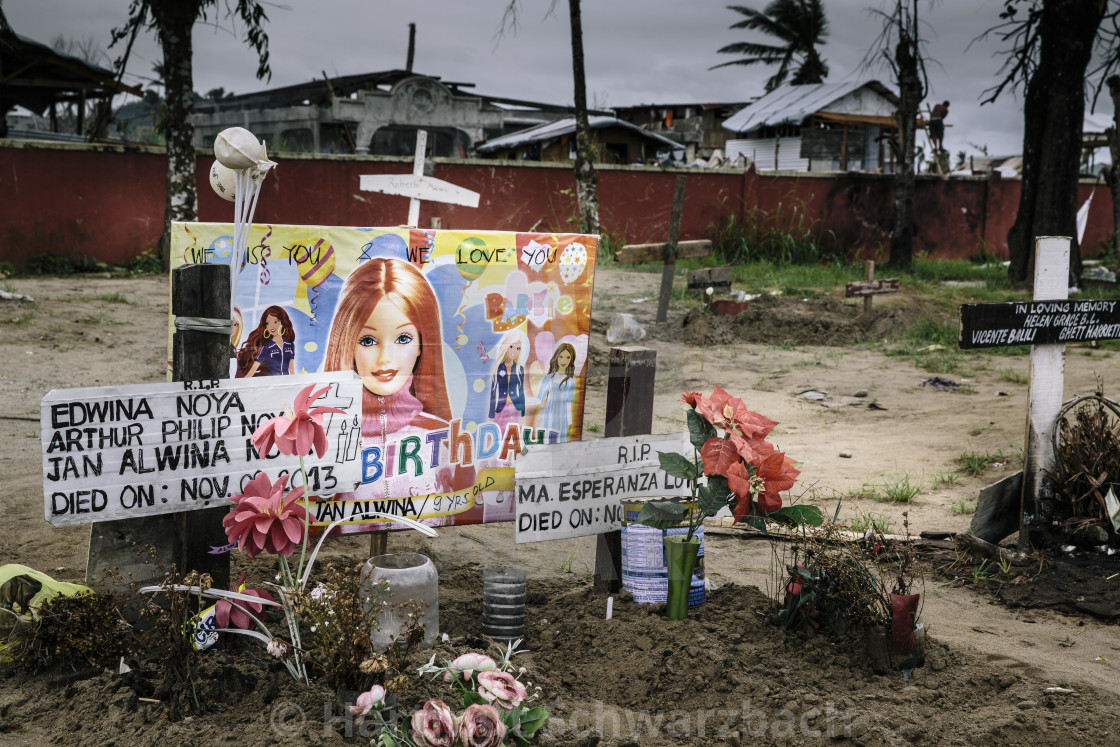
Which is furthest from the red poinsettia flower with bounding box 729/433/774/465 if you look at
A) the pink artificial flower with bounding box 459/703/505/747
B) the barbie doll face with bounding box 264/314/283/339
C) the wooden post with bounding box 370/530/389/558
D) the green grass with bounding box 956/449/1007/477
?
the green grass with bounding box 956/449/1007/477

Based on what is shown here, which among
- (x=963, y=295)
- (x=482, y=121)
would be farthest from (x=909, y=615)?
(x=482, y=121)

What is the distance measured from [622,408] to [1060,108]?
13813mm

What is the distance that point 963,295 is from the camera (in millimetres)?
14781

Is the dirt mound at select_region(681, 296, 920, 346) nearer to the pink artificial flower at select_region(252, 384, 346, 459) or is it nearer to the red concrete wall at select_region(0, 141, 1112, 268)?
the red concrete wall at select_region(0, 141, 1112, 268)

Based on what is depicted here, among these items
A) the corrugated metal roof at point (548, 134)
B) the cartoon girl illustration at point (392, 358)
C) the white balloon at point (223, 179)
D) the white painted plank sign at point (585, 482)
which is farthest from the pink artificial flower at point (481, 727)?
the corrugated metal roof at point (548, 134)

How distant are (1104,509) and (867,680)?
2.06m

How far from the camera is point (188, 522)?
2.71 metres

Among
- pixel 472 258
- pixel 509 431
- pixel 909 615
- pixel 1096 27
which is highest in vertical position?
pixel 1096 27

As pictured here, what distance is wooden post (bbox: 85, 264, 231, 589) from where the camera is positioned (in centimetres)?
265

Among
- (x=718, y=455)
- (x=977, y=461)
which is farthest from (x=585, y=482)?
(x=977, y=461)

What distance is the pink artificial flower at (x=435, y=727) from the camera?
2.04 meters

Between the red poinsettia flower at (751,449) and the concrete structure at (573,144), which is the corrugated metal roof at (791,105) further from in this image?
the red poinsettia flower at (751,449)

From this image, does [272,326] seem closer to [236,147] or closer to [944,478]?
[236,147]

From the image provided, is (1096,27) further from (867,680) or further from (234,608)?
(234,608)
